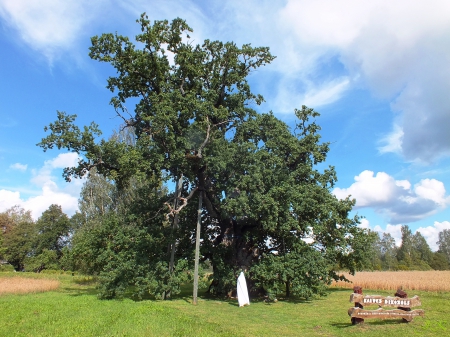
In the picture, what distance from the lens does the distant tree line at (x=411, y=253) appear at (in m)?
62.1

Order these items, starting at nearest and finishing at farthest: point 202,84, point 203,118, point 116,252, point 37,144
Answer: point 37,144 → point 203,118 → point 116,252 → point 202,84

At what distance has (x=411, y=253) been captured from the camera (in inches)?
2825

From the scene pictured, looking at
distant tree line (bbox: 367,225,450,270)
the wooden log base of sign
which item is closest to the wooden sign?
the wooden log base of sign

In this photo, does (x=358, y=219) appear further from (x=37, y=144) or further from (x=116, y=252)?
(x=37, y=144)

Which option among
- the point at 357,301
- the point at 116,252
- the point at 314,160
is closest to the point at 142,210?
the point at 116,252

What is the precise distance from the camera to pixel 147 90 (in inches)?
794

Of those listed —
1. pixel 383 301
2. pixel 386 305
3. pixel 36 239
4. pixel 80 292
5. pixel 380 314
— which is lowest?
pixel 80 292

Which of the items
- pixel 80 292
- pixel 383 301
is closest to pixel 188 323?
pixel 383 301

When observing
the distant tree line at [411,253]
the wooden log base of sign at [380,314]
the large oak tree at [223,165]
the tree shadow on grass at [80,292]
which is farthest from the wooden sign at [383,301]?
the distant tree line at [411,253]

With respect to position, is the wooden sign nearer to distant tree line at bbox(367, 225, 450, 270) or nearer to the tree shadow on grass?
the tree shadow on grass

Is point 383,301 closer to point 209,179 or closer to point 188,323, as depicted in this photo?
point 188,323

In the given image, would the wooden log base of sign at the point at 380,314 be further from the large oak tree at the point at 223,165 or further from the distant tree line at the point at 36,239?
the distant tree line at the point at 36,239

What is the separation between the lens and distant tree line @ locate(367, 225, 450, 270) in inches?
2443

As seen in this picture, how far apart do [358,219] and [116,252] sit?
53.0 ft
